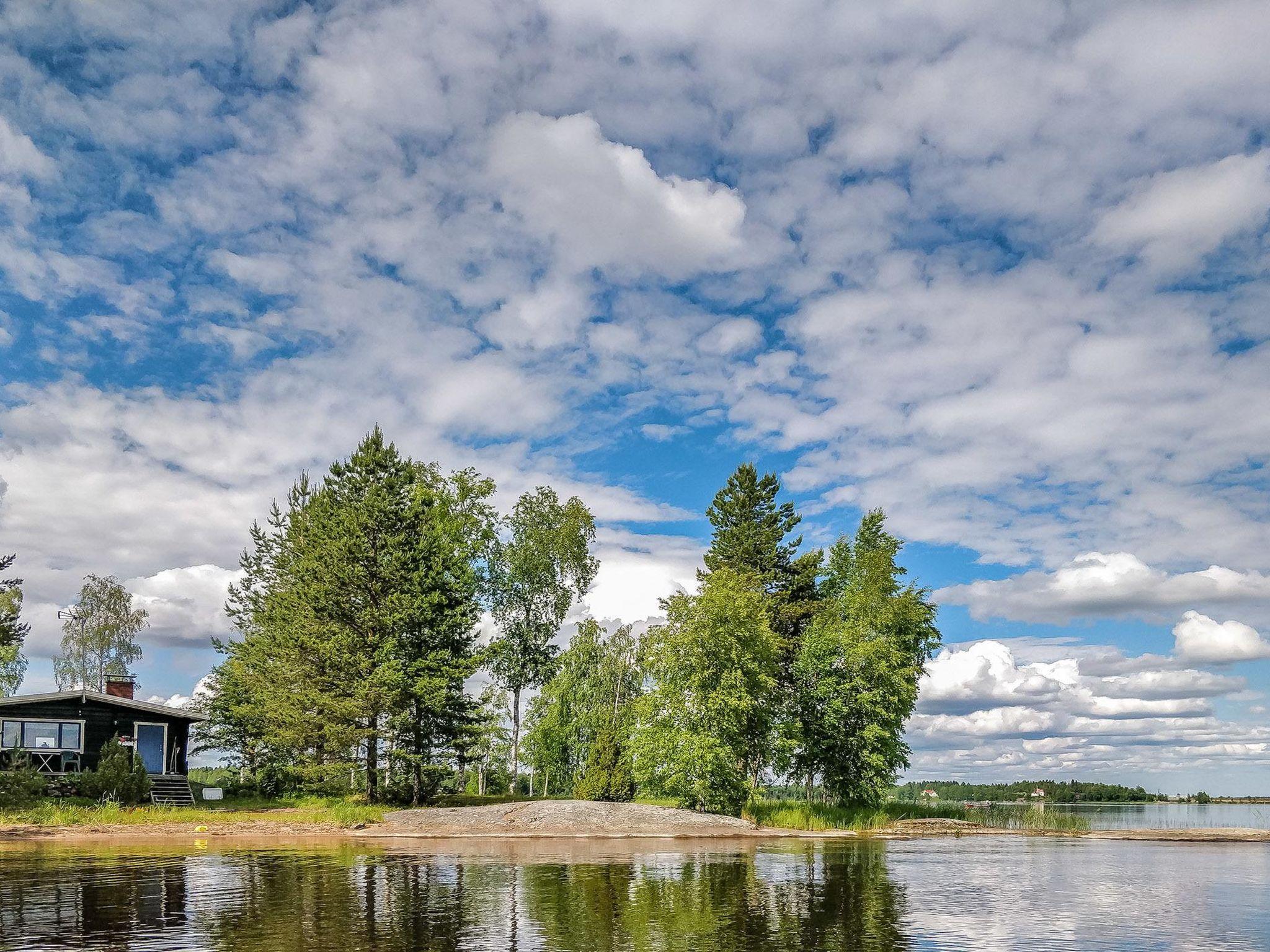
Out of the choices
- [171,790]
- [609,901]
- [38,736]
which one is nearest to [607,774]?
[171,790]

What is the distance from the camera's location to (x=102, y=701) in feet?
188

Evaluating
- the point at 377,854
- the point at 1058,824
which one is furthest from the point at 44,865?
the point at 1058,824

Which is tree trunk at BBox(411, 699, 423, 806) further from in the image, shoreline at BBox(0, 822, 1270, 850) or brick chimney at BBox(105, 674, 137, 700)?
brick chimney at BBox(105, 674, 137, 700)

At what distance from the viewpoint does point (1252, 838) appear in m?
52.1

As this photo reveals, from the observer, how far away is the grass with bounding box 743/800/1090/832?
53594 mm

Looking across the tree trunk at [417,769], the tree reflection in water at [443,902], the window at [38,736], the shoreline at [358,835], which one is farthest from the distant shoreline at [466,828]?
the window at [38,736]

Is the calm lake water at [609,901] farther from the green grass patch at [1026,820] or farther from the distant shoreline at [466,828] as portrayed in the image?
the green grass patch at [1026,820]

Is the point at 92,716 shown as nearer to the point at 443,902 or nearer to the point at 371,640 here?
the point at 371,640

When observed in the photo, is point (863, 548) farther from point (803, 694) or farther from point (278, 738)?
point (278, 738)

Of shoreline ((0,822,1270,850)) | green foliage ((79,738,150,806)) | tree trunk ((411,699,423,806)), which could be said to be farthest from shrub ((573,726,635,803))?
green foliage ((79,738,150,806))

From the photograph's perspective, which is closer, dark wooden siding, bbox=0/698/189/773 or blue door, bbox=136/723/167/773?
dark wooden siding, bbox=0/698/189/773

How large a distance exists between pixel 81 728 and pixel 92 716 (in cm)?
91

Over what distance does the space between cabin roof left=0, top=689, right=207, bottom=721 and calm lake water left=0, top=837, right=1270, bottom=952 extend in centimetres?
2298

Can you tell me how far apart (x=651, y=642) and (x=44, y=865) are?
34.0m
